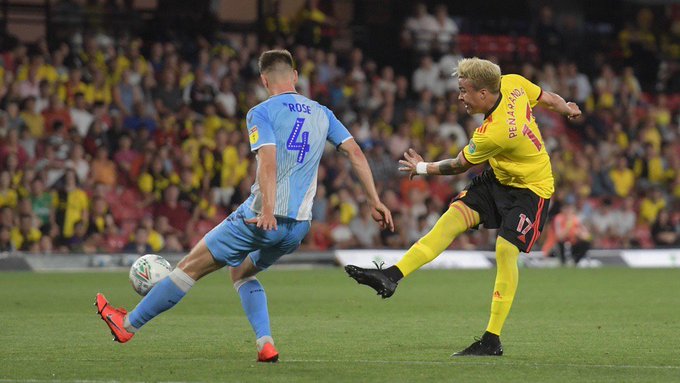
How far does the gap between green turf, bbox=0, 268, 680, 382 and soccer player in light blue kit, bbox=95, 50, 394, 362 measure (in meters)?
0.38

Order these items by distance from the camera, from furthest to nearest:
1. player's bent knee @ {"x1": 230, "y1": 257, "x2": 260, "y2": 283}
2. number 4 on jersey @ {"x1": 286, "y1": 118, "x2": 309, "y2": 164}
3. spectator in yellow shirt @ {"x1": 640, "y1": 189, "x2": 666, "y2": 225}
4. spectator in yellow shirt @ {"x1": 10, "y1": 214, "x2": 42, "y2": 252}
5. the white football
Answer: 1. spectator in yellow shirt @ {"x1": 640, "y1": 189, "x2": 666, "y2": 225}
2. spectator in yellow shirt @ {"x1": 10, "y1": 214, "x2": 42, "y2": 252}
3. the white football
4. player's bent knee @ {"x1": 230, "y1": 257, "x2": 260, "y2": 283}
5. number 4 on jersey @ {"x1": 286, "y1": 118, "x2": 309, "y2": 164}

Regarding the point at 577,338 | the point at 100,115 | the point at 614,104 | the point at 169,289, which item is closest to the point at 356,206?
the point at 100,115

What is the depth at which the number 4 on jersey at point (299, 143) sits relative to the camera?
793cm

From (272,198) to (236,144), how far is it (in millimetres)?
13302

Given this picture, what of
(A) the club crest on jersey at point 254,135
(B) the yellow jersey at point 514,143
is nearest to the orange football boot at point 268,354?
(A) the club crest on jersey at point 254,135

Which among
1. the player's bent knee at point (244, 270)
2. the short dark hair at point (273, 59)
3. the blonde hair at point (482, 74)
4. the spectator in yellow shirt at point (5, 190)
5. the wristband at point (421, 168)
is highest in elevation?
the short dark hair at point (273, 59)

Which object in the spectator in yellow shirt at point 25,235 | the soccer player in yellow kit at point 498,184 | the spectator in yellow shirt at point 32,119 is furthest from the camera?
the spectator in yellow shirt at point 32,119

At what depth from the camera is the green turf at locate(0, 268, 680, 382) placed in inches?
301

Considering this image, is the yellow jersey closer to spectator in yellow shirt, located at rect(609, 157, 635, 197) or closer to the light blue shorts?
the light blue shorts

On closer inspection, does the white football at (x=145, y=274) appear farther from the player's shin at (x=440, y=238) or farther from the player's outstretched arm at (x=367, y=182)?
the player's shin at (x=440, y=238)

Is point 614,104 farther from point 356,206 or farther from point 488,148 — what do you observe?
point 488,148

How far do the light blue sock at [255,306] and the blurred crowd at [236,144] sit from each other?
11.2 metres

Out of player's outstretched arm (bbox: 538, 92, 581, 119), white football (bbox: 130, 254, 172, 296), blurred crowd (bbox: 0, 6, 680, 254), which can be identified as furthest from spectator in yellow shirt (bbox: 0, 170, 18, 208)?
player's outstretched arm (bbox: 538, 92, 581, 119)

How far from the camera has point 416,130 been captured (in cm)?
2347
